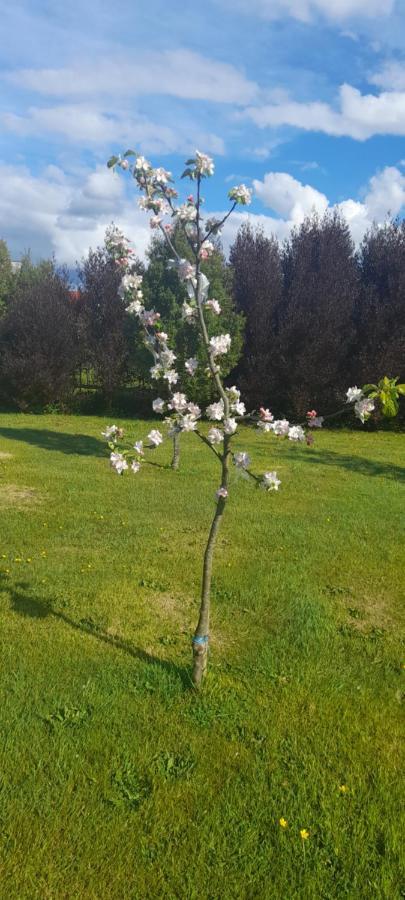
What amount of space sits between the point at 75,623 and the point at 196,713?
157 cm

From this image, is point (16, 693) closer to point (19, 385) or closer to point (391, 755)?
point (391, 755)

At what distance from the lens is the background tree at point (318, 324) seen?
19922 millimetres

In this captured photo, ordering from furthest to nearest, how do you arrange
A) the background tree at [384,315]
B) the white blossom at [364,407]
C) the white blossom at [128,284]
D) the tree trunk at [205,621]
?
1. the background tree at [384,315]
2. the white blossom at [128,284]
3. the tree trunk at [205,621]
4. the white blossom at [364,407]

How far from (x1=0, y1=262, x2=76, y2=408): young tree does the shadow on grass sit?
1568 cm

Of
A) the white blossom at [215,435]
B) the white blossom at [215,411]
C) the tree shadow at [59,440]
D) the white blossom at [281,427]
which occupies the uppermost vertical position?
the white blossom at [215,411]

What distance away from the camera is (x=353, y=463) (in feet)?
45.3

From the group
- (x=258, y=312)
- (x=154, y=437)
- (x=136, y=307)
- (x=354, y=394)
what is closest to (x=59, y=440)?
(x=258, y=312)

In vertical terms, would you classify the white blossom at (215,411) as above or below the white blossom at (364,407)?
below

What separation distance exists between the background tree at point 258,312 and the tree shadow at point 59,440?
6.78m

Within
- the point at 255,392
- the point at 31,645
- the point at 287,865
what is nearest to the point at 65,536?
the point at 31,645

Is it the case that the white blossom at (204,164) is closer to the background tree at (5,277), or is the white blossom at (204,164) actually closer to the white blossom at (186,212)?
the white blossom at (186,212)

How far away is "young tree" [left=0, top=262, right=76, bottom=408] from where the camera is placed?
67.6 feet

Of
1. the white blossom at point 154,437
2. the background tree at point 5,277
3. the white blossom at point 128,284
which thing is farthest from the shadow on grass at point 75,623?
the background tree at point 5,277

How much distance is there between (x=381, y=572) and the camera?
21.8ft
